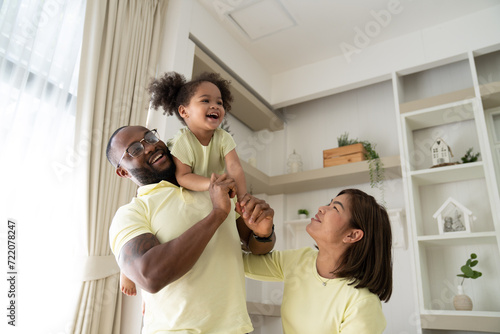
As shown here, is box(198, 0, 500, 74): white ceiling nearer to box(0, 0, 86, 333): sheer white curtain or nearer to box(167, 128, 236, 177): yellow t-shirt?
box(0, 0, 86, 333): sheer white curtain

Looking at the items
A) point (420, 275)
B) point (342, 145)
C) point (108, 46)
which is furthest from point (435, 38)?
point (108, 46)

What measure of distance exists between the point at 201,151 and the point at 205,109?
0.46 feet

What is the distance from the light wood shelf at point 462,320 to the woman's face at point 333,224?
1.60m

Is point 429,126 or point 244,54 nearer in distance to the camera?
point 429,126

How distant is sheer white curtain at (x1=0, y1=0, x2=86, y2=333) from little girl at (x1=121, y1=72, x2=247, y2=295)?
80 centimetres

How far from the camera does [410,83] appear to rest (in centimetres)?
349

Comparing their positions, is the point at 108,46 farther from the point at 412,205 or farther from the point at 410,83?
→ the point at 410,83

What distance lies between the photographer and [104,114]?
2.20 meters

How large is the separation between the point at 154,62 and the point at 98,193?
96 cm

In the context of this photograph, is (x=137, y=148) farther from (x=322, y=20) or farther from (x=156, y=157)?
(x=322, y=20)

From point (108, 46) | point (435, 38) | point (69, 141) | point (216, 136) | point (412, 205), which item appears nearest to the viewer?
point (216, 136)

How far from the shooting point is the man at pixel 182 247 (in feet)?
3.07

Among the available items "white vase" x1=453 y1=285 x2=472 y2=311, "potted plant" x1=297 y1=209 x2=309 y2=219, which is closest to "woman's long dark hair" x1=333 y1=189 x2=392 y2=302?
"white vase" x1=453 y1=285 x2=472 y2=311

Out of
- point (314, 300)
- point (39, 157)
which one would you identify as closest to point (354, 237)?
point (314, 300)
